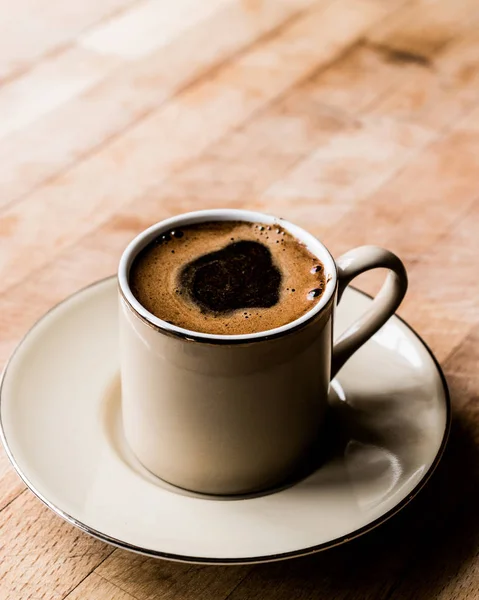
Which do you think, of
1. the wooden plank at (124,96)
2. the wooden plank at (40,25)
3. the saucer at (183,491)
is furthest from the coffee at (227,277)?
the wooden plank at (40,25)

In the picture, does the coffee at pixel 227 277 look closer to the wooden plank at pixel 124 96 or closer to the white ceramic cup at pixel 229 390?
the white ceramic cup at pixel 229 390

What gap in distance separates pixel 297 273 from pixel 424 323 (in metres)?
0.25

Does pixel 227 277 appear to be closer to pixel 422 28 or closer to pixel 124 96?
pixel 124 96

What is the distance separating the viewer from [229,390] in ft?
1.97

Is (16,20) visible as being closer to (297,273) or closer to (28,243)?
(28,243)

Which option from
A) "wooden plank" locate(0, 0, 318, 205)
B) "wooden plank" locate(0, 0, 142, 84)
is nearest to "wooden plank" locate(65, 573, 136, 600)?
"wooden plank" locate(0, 0, 318, 205)

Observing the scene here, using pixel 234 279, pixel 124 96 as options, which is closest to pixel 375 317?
pixel 234 279

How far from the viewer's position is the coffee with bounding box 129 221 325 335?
2.06ft

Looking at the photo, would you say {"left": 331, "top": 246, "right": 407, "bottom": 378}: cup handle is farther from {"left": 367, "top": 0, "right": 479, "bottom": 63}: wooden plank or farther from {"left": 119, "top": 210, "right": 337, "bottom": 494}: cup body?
{"left": 367, "top": 0, "right": 479, "bottom": 63}: wooden plank

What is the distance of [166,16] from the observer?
1392mm

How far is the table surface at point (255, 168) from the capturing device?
630 mm

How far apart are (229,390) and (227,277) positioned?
10 centimetres

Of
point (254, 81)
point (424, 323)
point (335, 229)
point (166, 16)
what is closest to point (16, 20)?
point (166, 16)

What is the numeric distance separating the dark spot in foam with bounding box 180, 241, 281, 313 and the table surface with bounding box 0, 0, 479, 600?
0.62ft
